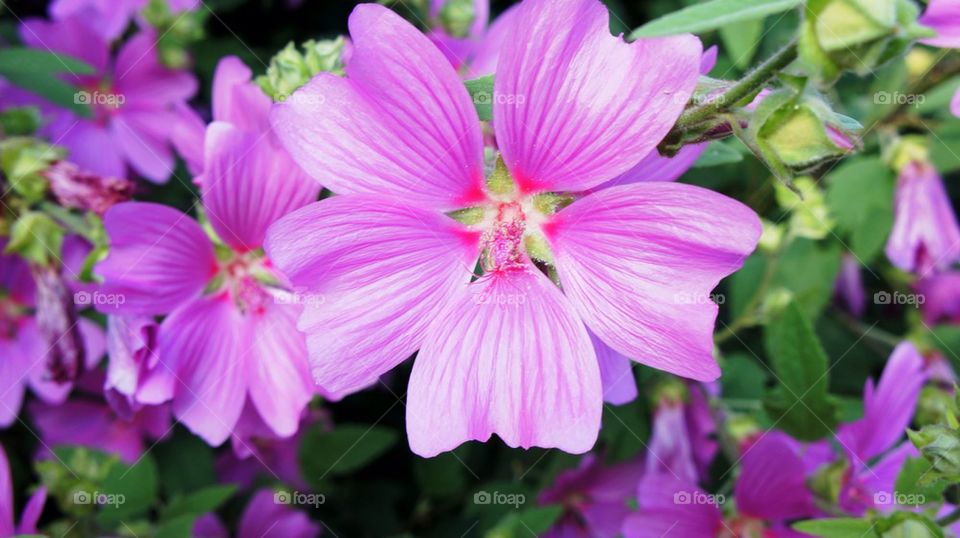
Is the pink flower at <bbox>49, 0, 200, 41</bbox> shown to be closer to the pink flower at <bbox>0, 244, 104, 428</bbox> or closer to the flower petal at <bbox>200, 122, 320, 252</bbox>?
the pink flower at <bbox>0, 244, 104, 428</bbox>

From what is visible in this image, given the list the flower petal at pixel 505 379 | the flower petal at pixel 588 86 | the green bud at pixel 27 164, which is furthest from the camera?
the green bud at pixel 27 164

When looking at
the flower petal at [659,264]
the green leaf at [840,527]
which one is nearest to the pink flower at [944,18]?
the flower petal at [659,264]

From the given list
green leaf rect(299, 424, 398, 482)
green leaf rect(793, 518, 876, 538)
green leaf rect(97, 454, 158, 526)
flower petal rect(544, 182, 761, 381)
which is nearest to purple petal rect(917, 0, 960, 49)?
flower petal rect(544, 182, 761, 381)

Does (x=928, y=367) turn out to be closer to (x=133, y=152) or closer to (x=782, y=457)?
(x=782, y=457)

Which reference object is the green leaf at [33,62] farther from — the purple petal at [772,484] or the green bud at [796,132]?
the purple petal at [772,484]

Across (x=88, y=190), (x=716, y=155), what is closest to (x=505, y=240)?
(x=716, y=155)
